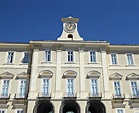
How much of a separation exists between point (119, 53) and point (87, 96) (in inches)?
337

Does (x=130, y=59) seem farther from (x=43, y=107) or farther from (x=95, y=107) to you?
(x=43, y=107)

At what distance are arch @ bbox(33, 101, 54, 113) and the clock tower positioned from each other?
9.76m

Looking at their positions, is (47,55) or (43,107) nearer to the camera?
(43,107)

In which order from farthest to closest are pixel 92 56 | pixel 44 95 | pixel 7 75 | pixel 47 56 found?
pixel 92 56
pixel 47 56
pixel 7 75
pixel 44 95

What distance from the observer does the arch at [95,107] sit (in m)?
24.0

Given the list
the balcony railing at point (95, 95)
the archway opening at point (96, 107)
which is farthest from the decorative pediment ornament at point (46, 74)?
the archway opening at point (96, 107)

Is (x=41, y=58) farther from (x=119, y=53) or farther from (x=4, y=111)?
(x=119, y=53)

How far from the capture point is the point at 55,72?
86.2ft

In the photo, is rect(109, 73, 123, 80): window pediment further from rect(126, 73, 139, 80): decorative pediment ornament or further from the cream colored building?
rect(126, 73, 139, 80): decorative pediment ornament

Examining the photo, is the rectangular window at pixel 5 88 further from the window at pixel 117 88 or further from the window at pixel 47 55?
the window at pixel 117 88

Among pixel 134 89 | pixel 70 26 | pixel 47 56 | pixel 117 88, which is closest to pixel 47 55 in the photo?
pixel 47 56

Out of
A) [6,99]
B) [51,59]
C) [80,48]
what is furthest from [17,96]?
[80,48]

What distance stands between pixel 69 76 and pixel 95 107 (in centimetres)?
538

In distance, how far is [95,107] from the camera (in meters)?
26.1
